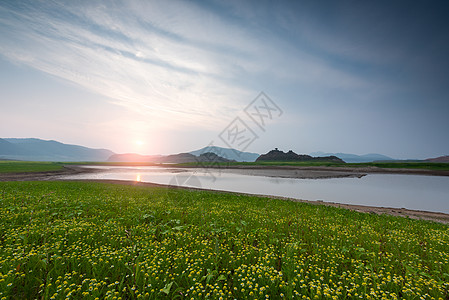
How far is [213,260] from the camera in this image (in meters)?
5.39

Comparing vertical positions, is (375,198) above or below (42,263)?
below

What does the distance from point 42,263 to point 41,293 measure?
1131 millimetres

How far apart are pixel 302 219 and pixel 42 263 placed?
10919 millimetres

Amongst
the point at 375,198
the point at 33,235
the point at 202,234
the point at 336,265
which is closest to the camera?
the point at 336,265

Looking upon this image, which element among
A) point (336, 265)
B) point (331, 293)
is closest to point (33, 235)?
point (331, 293)

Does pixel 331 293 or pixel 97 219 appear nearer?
pixel 331 293

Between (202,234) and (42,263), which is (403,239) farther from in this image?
(42,263)

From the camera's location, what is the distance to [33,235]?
638 cm

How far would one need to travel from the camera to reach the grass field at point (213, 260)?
4027 mm

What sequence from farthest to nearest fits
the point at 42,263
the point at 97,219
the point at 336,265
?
the point at 97,219 → the point at 336,265 → the point at 42,263

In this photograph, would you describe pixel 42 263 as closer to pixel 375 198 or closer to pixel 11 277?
pixel 11 277

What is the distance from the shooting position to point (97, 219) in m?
8.62

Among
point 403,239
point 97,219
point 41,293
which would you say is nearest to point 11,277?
point 41,293

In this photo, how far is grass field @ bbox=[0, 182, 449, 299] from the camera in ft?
13.2
